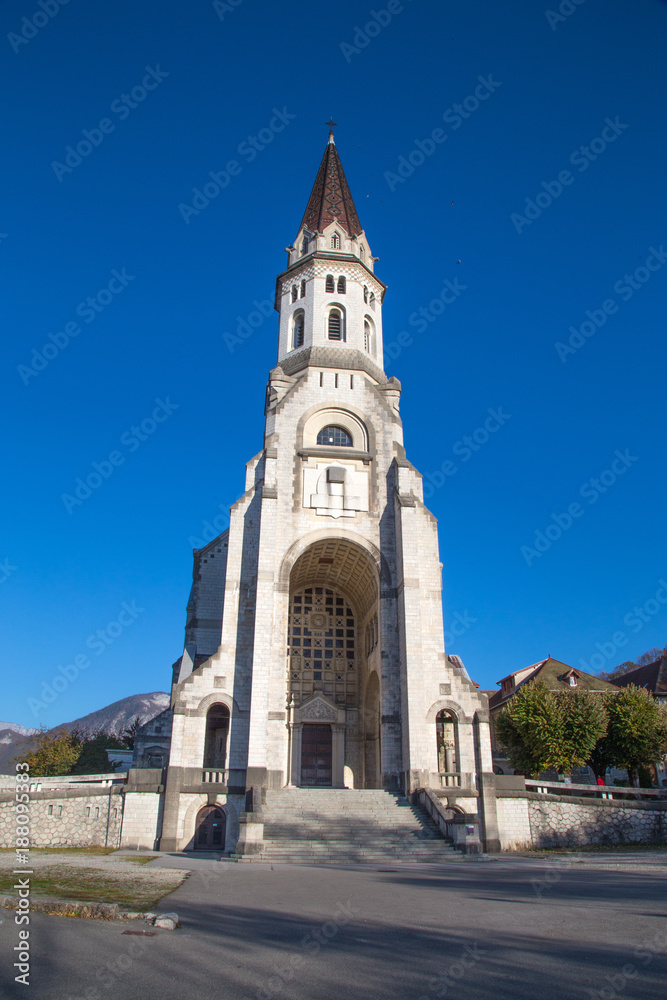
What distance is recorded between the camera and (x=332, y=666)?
3431 cm

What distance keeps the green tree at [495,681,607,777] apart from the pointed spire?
28935 mm

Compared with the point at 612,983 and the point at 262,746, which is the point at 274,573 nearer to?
the point at 262,746

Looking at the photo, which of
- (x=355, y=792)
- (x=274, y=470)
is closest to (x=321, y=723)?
(x=355, y=792)

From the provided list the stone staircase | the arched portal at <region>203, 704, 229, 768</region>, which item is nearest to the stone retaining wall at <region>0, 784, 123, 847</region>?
the stone staircase

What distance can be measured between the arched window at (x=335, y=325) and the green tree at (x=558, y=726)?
69.6ft

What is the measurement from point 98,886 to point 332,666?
75.1 ft

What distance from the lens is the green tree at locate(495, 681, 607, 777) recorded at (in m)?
30.5

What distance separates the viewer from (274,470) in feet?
102

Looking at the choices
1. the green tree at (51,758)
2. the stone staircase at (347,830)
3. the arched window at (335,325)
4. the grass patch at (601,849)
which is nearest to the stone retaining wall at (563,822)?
the grass patch at (601,849)

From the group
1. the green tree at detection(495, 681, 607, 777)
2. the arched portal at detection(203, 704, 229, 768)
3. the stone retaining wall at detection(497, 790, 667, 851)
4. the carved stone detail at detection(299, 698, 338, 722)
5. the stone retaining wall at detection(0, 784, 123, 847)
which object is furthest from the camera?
the carved stone detail at detection(299, 698, 338, 722)

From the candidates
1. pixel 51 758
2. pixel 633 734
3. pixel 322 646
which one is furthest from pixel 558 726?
pixel 51 758

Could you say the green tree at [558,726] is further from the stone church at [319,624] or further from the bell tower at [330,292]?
the bell tower at [330,292]

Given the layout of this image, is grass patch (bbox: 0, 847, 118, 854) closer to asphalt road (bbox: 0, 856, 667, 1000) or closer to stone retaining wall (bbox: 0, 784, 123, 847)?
stone retaining wall (bbox: 0, 784, 123, 847)

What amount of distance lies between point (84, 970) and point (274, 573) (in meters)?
22.7
